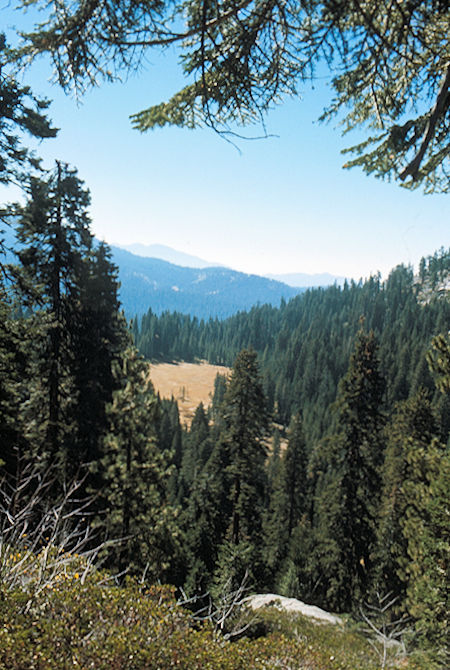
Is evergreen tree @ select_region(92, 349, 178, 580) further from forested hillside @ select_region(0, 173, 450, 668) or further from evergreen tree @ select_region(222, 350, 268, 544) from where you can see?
evergreen tree @ select_region(222, 350, 268, 544)

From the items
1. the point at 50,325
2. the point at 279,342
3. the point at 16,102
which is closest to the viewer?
the point at 16,102

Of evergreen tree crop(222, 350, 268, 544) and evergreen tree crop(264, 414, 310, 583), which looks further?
evergreen tree crop(264, 414, 310, 583)

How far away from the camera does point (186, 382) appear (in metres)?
147

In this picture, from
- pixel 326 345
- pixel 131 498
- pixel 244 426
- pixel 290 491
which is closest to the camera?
pixel 131 498

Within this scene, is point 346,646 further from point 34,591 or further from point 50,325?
point 50,325

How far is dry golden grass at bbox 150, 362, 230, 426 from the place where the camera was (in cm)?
12381

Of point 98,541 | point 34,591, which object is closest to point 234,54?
point 34,591

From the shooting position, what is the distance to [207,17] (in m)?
3.68

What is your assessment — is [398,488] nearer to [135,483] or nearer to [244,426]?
[244,426]

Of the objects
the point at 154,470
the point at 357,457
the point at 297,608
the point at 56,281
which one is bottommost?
the point at 297,608

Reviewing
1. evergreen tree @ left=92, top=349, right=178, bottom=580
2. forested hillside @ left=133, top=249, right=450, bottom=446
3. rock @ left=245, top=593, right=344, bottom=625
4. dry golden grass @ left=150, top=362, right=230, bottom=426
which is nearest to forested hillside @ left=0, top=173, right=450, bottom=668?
evergreen tree @ left=92, top=349, right=178, bottom=580

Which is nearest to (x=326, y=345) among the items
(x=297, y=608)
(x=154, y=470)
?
(x=297, y=608)

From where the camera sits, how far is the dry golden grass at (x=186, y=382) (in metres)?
124

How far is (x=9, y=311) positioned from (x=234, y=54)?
7086mm
